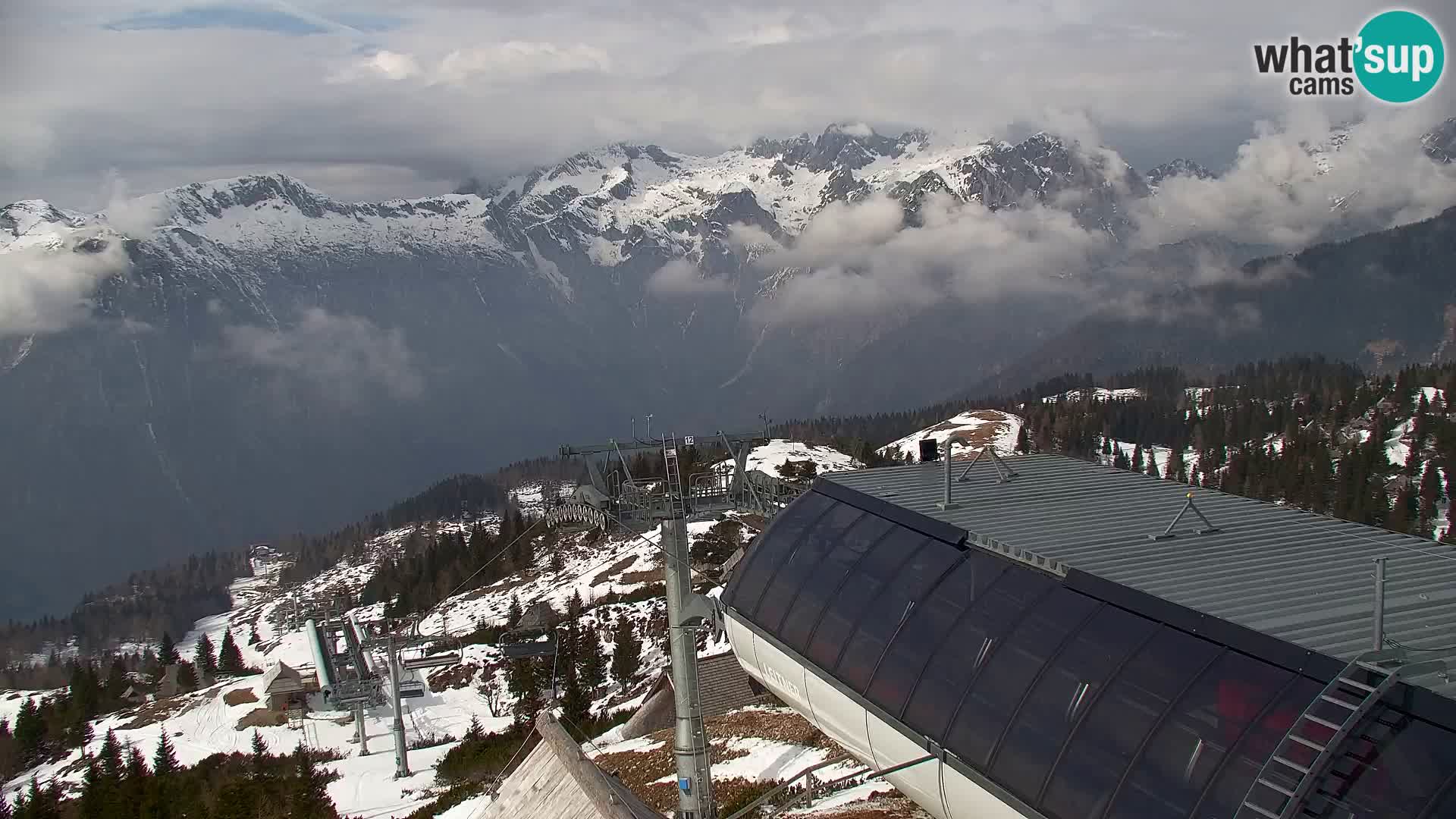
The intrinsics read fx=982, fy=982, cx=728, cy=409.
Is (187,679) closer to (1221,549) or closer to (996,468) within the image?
(996,468)

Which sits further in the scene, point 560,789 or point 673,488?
point 673,488

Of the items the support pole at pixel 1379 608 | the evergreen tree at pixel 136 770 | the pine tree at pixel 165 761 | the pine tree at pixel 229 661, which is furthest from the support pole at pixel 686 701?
the pine tree at pixel 229 661

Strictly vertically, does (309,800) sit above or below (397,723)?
above

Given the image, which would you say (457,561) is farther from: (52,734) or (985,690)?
(985,690)

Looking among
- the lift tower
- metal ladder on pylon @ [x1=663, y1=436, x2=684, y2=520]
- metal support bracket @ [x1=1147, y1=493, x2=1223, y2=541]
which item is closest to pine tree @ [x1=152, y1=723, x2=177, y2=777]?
the lift tower

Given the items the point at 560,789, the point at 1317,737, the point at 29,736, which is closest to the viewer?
the point at 1317,737

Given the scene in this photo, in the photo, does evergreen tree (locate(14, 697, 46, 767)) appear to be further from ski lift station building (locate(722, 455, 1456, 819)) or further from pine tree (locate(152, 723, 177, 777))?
ski lift station building (locate(722, 455, 1456, 819))

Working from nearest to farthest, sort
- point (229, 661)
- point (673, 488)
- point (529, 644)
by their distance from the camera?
point (673, 488), point (529, 644), point (229, 661)

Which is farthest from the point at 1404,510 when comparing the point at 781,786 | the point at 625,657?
the point at 781,786

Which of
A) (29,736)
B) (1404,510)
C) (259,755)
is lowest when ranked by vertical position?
(1404,510)
